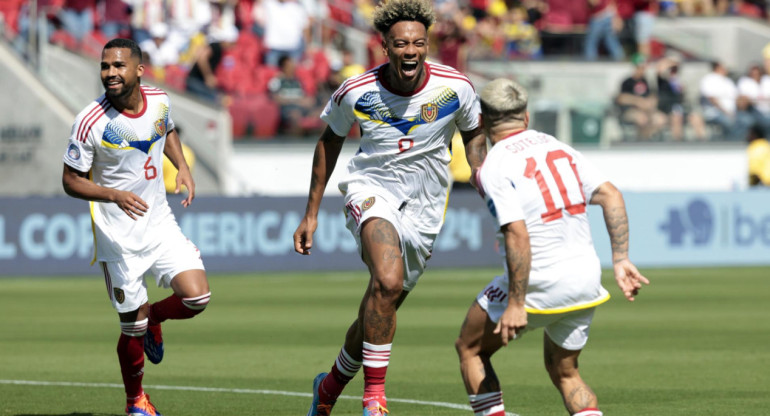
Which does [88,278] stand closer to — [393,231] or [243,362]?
[243,362]

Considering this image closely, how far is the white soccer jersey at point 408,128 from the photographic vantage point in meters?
7.82

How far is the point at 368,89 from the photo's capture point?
7828mm

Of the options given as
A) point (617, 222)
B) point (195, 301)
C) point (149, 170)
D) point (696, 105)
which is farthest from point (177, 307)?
point (696, 105)

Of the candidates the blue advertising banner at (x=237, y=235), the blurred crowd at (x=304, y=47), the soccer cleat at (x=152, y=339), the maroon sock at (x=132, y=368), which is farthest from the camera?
the blurred crowd at (x=304, y=47)

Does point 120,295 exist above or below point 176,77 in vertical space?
above

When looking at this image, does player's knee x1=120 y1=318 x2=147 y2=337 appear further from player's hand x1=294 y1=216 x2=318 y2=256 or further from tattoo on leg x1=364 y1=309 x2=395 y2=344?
tattoo on leg x1=364 y1=309 x2=395 y2=344

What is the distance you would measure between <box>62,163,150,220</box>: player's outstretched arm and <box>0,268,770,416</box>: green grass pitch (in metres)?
1.45

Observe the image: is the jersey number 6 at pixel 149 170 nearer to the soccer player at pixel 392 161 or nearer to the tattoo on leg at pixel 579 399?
the soccer player at pixel 392 161

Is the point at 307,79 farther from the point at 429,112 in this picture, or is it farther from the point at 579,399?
the point at 579,399

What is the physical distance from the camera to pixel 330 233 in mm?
22828

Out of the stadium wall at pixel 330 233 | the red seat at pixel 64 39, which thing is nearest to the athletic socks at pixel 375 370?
the stadium wall at pixel 330 233

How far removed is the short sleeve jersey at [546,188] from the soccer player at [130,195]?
2754 millimetres

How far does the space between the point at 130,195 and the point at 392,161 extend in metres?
1.59

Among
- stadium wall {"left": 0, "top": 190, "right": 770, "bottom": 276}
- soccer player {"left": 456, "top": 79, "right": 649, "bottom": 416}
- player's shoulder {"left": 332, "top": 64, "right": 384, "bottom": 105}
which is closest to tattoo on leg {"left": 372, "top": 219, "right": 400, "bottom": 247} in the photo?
player's shoulder {"left": 332, "top": 64, "right": 384, "bottom": 105}
